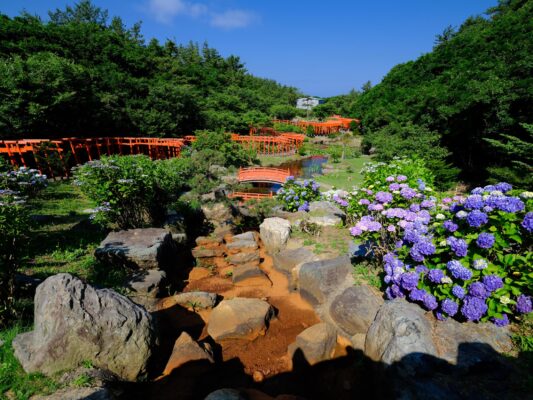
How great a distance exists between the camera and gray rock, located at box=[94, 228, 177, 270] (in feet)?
18.5

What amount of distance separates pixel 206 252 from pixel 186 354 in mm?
3990

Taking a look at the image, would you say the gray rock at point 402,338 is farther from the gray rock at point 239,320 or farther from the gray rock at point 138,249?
the gray rock at point 138,249

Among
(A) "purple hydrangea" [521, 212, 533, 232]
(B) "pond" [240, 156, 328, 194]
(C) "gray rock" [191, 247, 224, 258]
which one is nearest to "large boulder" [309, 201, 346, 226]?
(C) "gray rock" [191, 247, 224, 258]

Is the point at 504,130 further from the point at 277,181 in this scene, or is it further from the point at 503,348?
the point at 503,348

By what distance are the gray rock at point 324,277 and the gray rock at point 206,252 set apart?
10.1ft

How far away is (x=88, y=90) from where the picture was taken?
15055mm

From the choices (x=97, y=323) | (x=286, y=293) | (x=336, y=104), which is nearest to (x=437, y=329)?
(x=286, y=293)

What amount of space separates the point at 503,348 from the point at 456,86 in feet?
53.9

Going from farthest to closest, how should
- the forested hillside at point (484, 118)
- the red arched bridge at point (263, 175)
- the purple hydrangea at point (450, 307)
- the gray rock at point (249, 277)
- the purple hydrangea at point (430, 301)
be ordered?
the red arched bridge at point (263, 175), the forested hillside at point (484, 118), the gray rock at point (249, 277), the purple hydrangea at point (430, 301), the purple hydrangea at point (450, 307)

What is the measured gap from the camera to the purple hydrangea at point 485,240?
2.79 meters

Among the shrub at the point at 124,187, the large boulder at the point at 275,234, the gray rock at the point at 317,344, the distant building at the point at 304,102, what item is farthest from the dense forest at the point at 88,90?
the distant building at the point at 304,102

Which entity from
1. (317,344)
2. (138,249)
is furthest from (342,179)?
(317,344)

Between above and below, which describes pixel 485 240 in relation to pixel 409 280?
above

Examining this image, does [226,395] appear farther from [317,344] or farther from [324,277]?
[324,277]
